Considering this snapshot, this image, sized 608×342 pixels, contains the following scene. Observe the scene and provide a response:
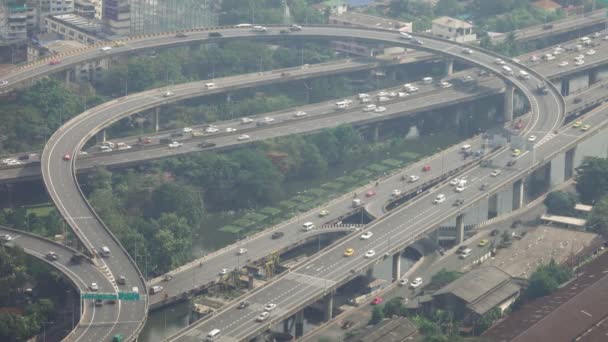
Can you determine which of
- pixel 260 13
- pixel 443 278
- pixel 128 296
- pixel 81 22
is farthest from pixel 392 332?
pixel 260 13

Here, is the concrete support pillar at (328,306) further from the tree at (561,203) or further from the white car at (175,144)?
the white car at (175,144)

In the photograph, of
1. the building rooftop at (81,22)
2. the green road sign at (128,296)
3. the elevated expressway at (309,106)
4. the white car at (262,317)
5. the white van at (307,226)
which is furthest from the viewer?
the building rooftop at (81,22)

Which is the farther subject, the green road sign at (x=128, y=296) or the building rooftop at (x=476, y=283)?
the building rooftop at (x=476, y=283)

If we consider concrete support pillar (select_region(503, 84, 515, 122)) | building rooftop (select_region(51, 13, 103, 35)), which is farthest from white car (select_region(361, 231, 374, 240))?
building rooftop (select_region(51, 13, 103, 35))

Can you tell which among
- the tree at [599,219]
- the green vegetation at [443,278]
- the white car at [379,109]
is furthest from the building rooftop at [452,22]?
the green vegetation at [443,278]

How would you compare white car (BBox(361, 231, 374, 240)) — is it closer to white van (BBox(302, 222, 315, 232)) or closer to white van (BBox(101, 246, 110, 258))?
white van (BBox(302, 222, 315, 232))

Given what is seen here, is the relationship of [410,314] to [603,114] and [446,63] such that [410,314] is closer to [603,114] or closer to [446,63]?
[603,114]

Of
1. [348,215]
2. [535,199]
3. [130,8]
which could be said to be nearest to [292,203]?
[348,215]
